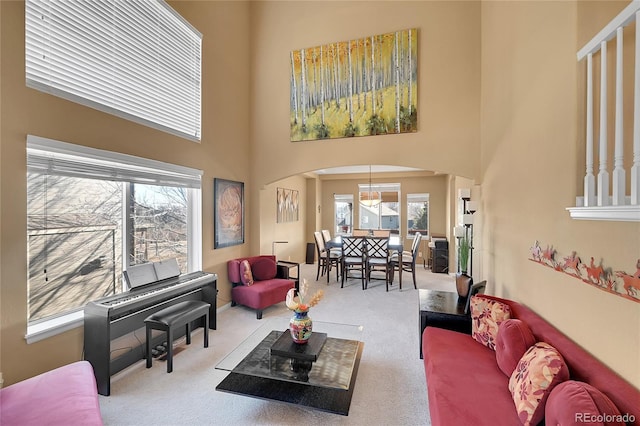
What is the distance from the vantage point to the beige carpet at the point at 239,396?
1.95 meters

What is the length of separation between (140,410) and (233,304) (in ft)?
7.49

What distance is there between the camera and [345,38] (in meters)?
4.49

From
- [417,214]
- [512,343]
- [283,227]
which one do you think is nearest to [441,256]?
[417,214]

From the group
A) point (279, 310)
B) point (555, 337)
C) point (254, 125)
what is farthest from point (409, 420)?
point (254, 125)

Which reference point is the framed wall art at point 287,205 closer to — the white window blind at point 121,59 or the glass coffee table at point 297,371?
the white window blind at point 121,59

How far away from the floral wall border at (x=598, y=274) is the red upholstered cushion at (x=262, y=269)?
3.57 metres

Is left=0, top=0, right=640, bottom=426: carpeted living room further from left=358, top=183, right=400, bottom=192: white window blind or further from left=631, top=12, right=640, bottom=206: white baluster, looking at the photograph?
left=358, top=183, right=400, bottom=192: white window blind

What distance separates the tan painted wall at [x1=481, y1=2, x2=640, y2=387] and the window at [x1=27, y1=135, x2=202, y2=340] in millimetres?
3755

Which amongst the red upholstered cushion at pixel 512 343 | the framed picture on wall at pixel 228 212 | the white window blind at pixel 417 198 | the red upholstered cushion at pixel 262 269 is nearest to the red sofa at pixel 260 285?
the red upholstered cushion at pixel 262 269

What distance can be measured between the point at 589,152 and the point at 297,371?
95.1 inches

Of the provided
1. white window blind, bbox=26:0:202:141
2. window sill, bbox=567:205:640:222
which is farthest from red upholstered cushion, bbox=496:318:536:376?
white window blind, bbox=26:0:202:141

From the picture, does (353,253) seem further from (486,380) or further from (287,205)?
(486,380)

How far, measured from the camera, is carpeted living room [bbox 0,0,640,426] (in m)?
1.46

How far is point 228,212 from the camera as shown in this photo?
4.36 m
